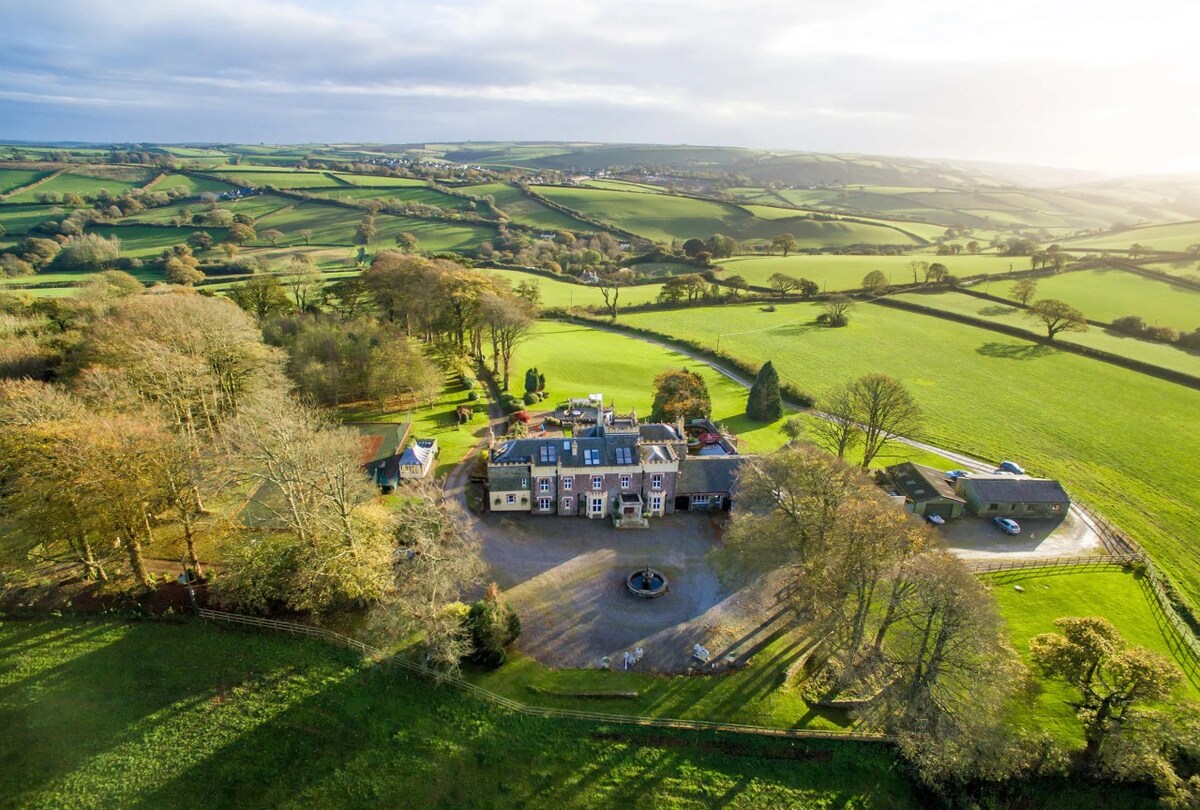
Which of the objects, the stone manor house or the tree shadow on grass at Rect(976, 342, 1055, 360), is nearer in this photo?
the stone manor house

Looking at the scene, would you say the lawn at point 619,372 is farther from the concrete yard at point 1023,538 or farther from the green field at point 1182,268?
the green field at point 1182,268

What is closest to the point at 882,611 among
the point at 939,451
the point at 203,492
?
the point at 939,451

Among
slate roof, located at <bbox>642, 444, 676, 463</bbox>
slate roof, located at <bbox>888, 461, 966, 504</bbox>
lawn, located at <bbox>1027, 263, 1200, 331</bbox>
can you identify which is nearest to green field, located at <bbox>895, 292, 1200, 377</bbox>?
lawn, located at <bbox>1027, 263, 1200, 331</bbox>

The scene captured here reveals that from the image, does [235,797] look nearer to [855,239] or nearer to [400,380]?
[400,380]

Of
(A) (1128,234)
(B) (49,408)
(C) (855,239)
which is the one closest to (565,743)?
(B) (49,408)

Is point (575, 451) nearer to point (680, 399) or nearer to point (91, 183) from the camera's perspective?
point (680, 399)

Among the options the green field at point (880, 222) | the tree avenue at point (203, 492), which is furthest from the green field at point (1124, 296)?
the tree avenue at point (203, 492)

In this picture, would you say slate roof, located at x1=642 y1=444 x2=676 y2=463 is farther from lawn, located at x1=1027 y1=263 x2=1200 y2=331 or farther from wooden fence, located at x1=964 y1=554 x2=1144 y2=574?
lawn, located at x1=1027 y1=263 x2=1200 y2=331
